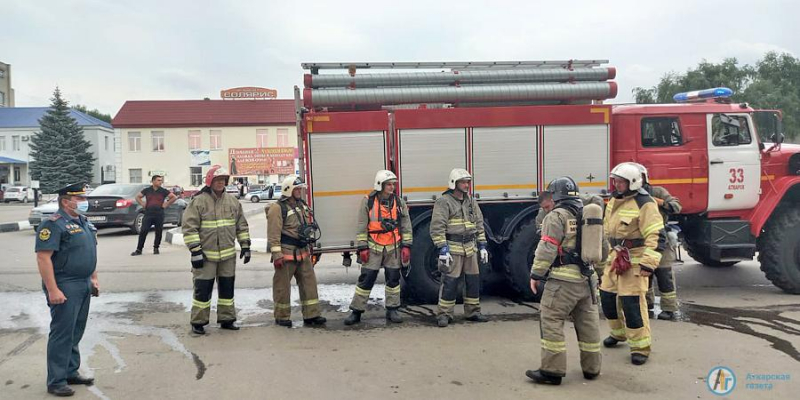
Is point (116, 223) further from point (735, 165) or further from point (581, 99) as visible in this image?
point (735, 165)

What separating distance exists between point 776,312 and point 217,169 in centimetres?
667

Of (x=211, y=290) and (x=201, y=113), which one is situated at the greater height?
(x=201, y=113)

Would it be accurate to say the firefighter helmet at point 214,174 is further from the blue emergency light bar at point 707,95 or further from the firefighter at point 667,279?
the blue emergency light bar at point 707,95

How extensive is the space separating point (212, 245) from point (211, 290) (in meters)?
0.50

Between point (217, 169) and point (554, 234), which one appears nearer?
point (554, 234)

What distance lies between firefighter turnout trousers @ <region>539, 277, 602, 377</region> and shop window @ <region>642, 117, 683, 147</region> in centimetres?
368

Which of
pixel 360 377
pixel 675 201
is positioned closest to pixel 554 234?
pixel 360 377

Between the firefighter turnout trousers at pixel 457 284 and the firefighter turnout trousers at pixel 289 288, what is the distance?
1444mm

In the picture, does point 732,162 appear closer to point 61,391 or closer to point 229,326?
point 229,326

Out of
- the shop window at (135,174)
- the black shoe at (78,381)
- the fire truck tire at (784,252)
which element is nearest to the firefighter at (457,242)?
the black shoe at (78,381)

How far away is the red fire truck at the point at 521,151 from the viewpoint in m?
7.02

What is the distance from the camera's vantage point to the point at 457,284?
6496 mm

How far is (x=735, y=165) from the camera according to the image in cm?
760

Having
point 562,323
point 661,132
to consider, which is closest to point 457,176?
point 562,323
